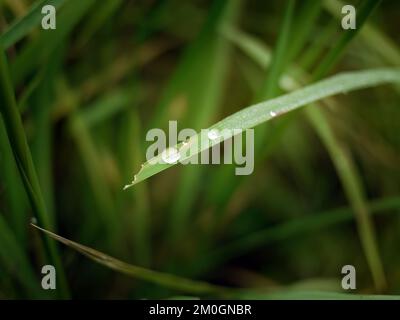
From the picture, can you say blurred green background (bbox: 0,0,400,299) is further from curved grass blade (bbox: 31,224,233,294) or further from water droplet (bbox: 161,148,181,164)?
water droplet (bbox: 161,148,181,164)

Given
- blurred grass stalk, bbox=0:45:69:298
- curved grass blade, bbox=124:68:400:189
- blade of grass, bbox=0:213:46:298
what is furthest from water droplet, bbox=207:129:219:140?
blade of grass, bbox=0:213:46:298

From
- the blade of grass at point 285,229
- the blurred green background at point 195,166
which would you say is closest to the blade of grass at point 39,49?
the blurred green background at point 195,166

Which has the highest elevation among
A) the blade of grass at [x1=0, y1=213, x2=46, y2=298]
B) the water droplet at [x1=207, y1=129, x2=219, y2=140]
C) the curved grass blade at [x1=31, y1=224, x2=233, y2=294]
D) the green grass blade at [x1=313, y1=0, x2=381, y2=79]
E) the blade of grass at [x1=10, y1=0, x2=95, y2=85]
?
the blade of grass at [x1=10, y1=0, x2=95, y2=85]

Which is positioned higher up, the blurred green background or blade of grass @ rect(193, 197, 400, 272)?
the blurred green background

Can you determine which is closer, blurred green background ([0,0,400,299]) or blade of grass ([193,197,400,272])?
blurred green background ([0,0,400,299])

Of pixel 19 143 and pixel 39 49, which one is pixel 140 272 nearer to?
pixel 19 143

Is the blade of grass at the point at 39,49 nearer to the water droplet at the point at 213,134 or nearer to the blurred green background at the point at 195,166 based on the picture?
the blurred green background at the point at 195,166

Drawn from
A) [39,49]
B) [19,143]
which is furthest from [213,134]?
[39,49]
